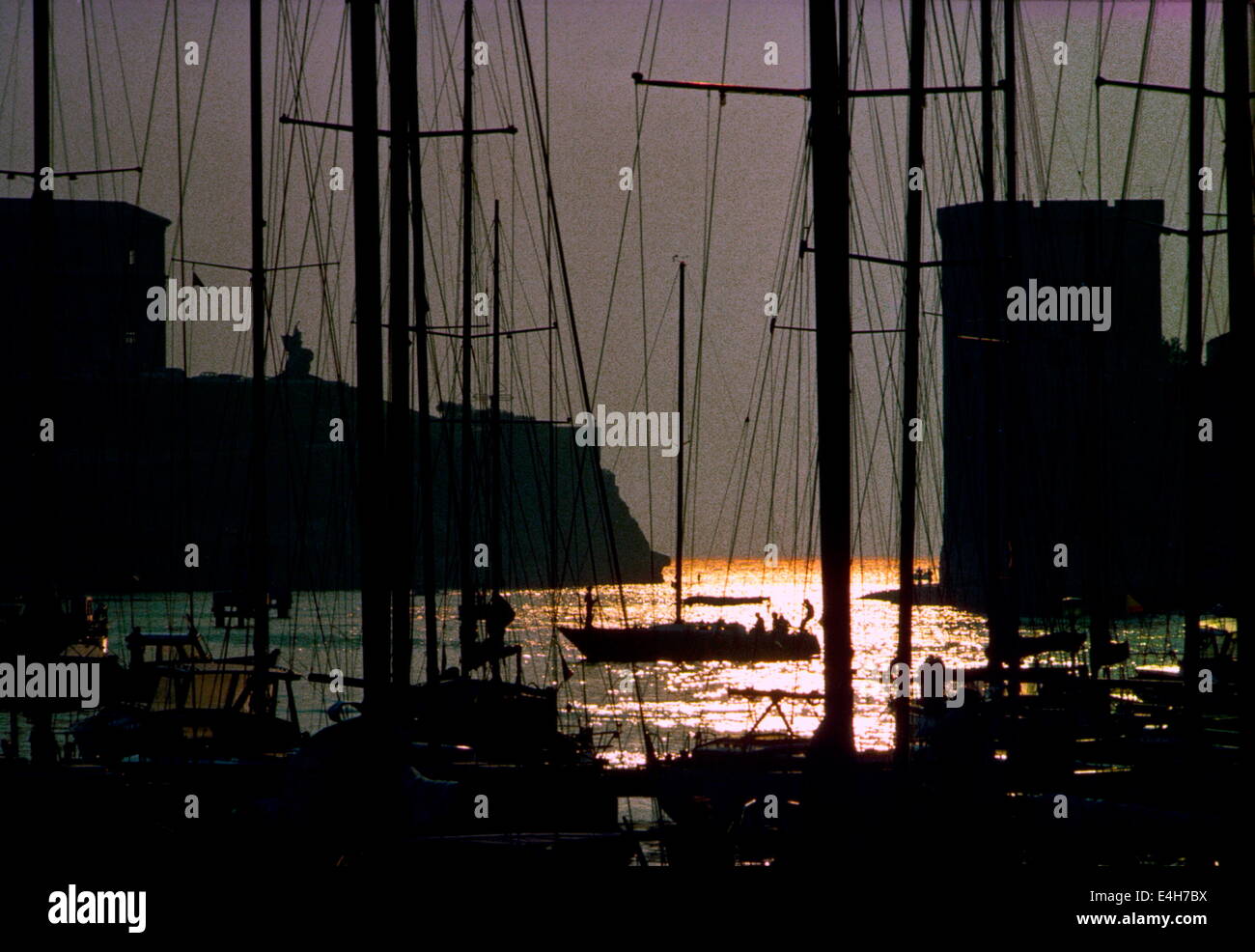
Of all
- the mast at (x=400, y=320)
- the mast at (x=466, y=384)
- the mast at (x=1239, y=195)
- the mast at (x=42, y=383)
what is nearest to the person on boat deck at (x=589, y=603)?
the mast at (x=466, y=384)

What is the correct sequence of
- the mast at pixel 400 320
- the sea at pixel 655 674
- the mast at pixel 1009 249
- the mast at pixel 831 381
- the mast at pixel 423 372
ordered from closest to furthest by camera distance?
1. the mast at pixel 831 381
2. the mast at pixel 400 320
3. the mast at pixel 423 372
4. the mast at pixel 1009 249
5. the sea at pixel 655 674

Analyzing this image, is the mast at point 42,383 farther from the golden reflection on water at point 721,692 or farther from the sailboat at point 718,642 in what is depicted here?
the sailboat at point 718,642

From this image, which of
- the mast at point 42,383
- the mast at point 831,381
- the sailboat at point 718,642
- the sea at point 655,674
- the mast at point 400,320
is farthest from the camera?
the sailboat at point 718,642

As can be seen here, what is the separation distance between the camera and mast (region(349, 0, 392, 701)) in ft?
37.6

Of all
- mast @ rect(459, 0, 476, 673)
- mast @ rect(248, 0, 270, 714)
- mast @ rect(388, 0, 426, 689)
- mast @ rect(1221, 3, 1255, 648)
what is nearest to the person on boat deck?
mast @ rect(459, 0, 476, 673)

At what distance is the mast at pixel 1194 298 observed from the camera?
19328 millimetres

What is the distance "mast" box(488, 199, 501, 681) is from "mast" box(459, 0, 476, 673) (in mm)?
335

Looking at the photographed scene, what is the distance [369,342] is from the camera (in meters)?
11.6

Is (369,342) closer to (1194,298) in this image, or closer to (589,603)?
(1194,298)

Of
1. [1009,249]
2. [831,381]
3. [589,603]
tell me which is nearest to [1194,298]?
[1009,249]

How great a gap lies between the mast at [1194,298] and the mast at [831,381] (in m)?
8.79

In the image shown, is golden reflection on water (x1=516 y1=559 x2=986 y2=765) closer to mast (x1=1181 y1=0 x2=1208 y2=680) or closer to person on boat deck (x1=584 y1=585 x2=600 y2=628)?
person on boat deck (x1=584 y1=585 x2=600 y2=628)

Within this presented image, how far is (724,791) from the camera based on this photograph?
19969 millimetres
